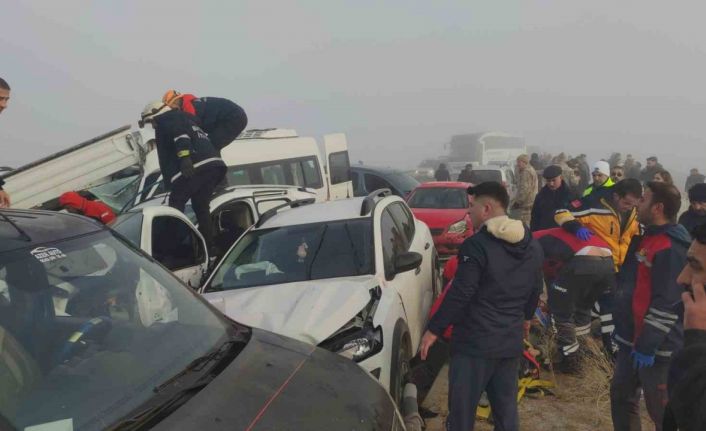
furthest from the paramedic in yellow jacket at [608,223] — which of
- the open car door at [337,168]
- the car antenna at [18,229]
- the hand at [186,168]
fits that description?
the open car door at [337,168]

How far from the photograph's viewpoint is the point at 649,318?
3.09 meters

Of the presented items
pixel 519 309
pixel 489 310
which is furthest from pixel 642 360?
pixel 489 310

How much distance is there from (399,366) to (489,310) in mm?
859

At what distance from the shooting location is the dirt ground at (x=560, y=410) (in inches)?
156

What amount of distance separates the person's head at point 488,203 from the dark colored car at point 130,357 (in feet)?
4.18

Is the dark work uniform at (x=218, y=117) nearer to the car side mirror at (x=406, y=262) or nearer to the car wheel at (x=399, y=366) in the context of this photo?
the car side mirror at (x=406, y=262)

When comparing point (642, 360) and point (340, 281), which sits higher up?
point (340, 281)

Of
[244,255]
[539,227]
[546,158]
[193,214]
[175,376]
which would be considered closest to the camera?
[175,376]

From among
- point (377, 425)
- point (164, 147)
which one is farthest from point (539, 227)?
point (377, 425)

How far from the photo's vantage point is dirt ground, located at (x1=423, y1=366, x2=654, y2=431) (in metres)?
3.97

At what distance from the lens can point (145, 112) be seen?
20.1ft

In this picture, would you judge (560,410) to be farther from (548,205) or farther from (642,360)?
(548,205)

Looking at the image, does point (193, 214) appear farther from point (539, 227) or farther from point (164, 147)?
point (539, 227)

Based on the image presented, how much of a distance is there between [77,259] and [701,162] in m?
74.5
